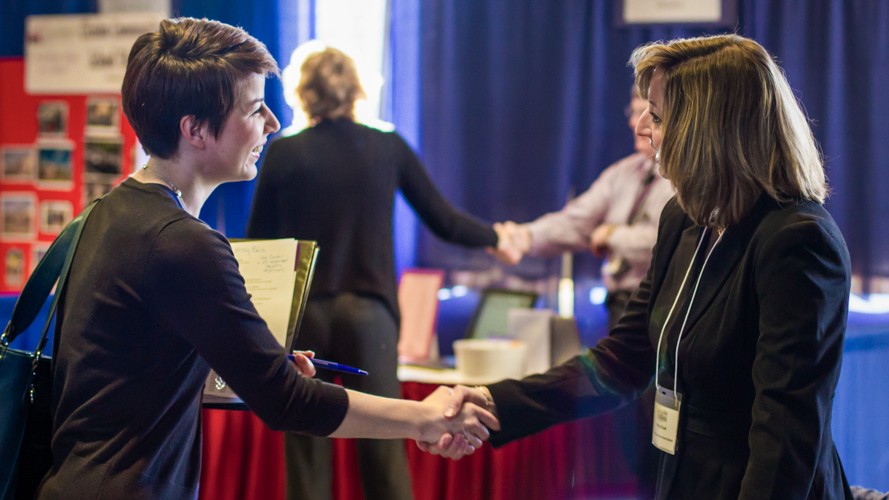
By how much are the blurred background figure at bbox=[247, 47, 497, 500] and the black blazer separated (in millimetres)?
910

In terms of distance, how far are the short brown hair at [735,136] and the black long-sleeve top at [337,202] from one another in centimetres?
108

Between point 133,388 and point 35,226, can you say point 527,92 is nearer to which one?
point 133,388

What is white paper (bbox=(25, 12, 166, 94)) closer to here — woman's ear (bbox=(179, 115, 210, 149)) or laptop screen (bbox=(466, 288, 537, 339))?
laptop screen (bbox=(466, 288, 537, 339))

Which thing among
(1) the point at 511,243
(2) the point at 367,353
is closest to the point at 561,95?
(1) the point at 511,243

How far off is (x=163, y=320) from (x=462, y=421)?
707 millimetres

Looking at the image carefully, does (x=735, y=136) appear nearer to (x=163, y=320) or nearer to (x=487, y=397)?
A: (x=487, y=397)

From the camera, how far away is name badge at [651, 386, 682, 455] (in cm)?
111

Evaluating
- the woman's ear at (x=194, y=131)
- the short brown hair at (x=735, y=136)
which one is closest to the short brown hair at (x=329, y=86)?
the woman's ear at (x=194, y=131)

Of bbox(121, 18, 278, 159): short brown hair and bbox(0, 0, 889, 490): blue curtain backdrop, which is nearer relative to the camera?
bbox(121, 18, 278, 159): short brown hair

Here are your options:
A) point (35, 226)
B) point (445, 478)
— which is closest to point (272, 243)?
point (445, 478)

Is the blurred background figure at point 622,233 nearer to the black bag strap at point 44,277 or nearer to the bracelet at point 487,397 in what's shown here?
the bracelet at point 487,397

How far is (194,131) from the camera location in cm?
108

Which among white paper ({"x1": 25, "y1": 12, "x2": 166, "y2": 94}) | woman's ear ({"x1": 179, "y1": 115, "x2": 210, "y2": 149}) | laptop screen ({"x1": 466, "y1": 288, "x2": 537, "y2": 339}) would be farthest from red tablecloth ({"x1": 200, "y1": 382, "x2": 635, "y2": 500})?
white paper ({"x1": 25, "y1": 12, "x2": 166, "y2": 94})

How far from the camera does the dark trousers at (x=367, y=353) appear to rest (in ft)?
6.24
